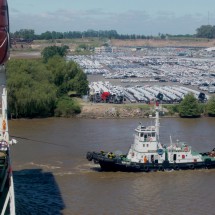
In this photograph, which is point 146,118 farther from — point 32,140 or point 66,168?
point 66,168

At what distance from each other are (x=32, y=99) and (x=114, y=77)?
24.9 meters

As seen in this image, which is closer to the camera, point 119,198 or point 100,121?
point 119,198

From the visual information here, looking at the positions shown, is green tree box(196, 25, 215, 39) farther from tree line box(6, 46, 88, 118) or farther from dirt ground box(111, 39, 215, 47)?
tree line box(6, 46, 88, 118)

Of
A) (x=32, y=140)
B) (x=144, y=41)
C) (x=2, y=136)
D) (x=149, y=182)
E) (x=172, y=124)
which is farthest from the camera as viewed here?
(x=144, y=41)

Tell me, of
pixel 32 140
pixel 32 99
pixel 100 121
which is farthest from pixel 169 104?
pixel 32 140

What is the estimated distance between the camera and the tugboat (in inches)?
748

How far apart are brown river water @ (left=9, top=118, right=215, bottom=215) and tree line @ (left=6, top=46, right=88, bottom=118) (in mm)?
3448

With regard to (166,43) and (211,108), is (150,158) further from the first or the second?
(166,43)

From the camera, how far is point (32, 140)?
24.0 m

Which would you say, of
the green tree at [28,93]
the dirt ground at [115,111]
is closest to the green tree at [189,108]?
the dirt ground at [115,111]

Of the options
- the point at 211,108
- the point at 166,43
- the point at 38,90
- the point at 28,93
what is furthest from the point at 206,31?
the point at 28,93

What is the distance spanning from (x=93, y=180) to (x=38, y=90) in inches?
584

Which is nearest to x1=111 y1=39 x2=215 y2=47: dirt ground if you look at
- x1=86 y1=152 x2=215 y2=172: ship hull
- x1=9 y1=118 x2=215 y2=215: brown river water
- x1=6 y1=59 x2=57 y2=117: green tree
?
x1=6 y1=59 x2=57 y2=117: green tree

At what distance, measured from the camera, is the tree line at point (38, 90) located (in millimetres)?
30625
